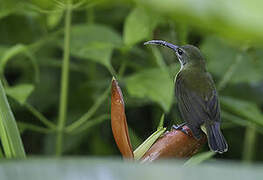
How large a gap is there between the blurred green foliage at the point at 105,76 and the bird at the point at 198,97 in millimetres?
98

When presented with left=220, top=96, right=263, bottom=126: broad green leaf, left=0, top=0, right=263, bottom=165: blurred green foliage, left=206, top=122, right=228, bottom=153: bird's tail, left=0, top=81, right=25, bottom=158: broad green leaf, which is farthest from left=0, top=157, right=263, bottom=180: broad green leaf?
left=220, top=96, right=263, bottom=126: broad green leaf

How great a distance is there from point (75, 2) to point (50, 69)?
3.07ft

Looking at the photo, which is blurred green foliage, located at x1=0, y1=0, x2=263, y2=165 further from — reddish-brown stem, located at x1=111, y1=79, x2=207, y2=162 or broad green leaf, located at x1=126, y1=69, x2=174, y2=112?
reddish-brown stem, located at x1=111, y1=79, x2=207, y2=162

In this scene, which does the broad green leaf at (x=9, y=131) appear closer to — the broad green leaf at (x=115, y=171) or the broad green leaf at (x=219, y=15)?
the broad green leaf at (x=115, y=171)

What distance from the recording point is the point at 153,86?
1550 mm

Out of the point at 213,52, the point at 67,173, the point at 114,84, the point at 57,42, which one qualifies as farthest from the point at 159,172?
the point at 213,52

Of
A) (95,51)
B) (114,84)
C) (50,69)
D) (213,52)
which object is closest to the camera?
(114,84)

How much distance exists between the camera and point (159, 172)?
0.34 metres

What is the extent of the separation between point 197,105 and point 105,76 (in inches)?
40.1

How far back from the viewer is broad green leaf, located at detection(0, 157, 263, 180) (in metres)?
0.34

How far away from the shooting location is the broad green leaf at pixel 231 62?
1948mm

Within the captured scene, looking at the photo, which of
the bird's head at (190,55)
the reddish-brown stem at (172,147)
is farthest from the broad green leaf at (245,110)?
the reddish-brown stem at (172,147)

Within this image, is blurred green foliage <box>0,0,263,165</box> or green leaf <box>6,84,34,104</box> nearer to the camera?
green leaf <box>6,84,34,104</box>

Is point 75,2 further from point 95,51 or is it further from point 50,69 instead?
point 50,69
